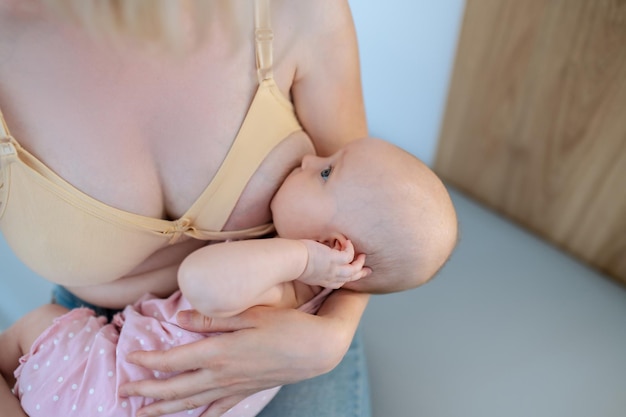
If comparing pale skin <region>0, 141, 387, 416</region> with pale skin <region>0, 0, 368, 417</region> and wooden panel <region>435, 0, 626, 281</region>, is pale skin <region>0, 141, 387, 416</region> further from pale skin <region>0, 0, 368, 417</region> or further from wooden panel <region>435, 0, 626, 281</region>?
wooden panel <region>435, 0, 626, 281</region>

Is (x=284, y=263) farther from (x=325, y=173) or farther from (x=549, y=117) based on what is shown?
(x=549, y=117)

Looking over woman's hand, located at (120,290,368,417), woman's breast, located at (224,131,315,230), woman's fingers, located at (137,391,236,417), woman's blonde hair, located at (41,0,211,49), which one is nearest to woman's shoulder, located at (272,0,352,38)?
woman's breast, located at (224,131,315,230)

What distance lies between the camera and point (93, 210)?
23.4 inches

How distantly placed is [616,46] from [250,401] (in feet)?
2.98

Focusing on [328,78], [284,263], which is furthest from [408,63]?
[284,263]

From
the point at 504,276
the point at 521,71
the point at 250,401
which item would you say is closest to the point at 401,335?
the point at 504,276

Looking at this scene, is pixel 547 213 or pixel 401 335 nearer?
pixel 401 335

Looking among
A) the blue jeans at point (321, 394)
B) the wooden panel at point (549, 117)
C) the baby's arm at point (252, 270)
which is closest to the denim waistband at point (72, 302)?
the blue jeans at point (321, 394)

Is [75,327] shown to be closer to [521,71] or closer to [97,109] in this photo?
[97,109]

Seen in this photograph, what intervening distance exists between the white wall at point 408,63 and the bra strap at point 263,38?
74 centimetres

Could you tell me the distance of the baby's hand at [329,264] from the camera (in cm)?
60

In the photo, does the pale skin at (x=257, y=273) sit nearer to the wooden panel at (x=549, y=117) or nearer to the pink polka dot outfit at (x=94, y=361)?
the pink polka dot outfit at (x=94, y=361)

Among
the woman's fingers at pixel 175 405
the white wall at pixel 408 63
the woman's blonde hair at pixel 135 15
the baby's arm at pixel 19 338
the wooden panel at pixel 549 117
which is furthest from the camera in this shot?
the white wall at pixel 408 63

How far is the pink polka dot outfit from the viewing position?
0.62 metres
